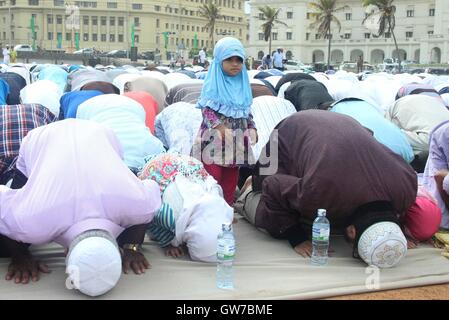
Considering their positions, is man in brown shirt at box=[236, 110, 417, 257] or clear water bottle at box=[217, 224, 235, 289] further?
man in brown shirt at box=[236, 110, 417, 257]

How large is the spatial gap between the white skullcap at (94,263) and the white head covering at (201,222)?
2.04ft

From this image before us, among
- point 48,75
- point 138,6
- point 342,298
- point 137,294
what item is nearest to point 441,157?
point 342,298

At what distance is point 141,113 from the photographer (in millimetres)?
5074

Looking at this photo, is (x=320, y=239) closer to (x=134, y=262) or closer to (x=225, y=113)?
(x=134, y=262)

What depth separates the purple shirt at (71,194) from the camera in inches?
117

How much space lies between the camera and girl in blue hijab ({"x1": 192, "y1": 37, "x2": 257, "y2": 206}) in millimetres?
4266

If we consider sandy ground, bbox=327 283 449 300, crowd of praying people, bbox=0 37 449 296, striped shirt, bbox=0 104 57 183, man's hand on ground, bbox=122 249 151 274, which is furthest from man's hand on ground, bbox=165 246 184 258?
striped shirt, bbox=0 104 57 183

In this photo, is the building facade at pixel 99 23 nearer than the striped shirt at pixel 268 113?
No

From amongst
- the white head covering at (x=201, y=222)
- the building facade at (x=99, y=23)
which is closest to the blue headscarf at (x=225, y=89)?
the white head covering at (x=201, y=222)

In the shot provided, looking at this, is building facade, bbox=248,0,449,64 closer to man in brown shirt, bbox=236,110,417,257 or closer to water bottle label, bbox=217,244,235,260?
man in brown shirt, bbox=236,110,417,257

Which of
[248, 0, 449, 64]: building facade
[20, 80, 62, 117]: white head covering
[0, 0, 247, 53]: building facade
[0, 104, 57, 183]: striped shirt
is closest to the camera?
[0, 104, 57, 183]: striped shirt

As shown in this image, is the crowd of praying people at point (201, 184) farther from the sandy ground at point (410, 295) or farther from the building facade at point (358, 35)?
the building facade at point (358, 35)

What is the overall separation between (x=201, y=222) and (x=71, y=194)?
82 centimetres

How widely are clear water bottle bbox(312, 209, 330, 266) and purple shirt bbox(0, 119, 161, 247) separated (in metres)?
0.95
